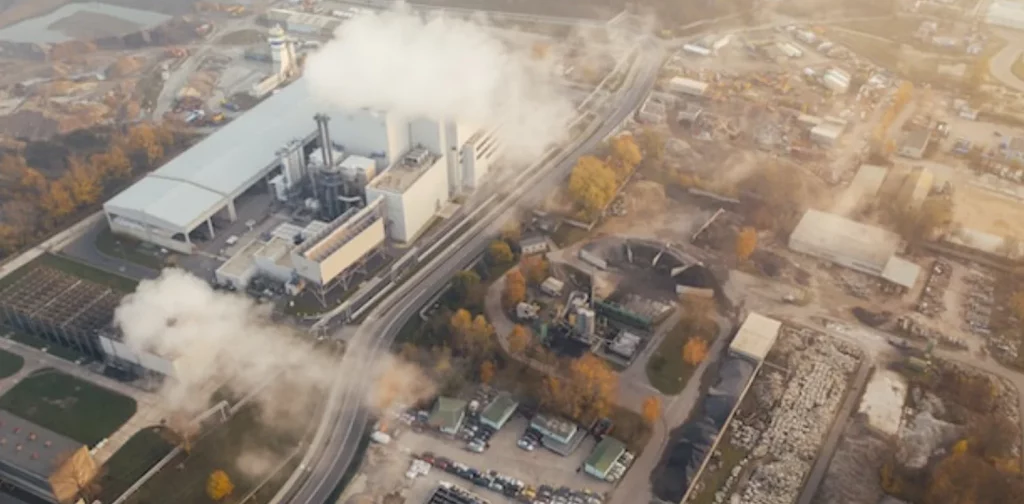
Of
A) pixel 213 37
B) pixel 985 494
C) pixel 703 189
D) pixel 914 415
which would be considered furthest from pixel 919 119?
pixel 213 37

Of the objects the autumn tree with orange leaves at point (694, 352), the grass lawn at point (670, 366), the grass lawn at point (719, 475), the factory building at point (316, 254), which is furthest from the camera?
the factory building at point (316, 254)

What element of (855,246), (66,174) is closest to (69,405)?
(66,174)

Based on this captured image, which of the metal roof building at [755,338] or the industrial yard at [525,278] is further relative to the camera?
the metal roof building at [755,338]

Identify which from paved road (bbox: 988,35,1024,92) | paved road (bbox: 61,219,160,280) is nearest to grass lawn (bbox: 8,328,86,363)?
paved road (bbox: 61,219,160,280)

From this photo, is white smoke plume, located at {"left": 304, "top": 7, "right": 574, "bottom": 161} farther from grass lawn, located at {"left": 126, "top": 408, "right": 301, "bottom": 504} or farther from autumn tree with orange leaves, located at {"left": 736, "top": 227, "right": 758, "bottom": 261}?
grass lawn, located at {"left": 126, "top": 408, "right": 301, "bottom": 504}

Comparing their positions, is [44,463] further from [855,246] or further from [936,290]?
[936,290]

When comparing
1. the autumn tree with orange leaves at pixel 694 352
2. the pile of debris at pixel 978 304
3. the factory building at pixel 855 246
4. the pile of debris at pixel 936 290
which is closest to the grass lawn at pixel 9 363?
the autumn tree with orange leaves at pixel 694 352

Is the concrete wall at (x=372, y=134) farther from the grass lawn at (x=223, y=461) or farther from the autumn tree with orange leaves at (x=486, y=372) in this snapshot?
the grass lawn at (x=223, y=461)
